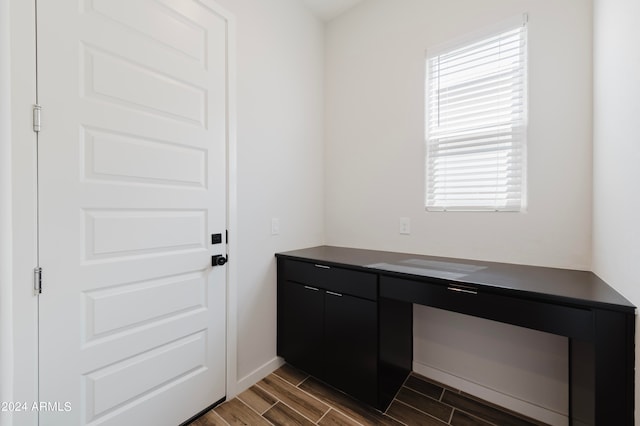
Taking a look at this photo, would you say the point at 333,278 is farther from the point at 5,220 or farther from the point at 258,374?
the point at 5,220

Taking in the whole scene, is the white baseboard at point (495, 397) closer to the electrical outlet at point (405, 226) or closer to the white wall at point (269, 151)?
the electrical outlet at point (405, 226)

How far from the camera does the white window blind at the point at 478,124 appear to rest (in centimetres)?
169

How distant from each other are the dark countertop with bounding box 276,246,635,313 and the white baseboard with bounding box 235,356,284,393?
2.75 feet

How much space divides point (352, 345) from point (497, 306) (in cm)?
88

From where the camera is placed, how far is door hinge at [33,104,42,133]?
1.08 m

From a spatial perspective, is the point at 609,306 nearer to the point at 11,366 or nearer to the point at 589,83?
the point at 589,83

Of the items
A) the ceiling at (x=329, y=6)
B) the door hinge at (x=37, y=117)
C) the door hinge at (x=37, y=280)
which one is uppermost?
the ceiling at (x=329, y=6)

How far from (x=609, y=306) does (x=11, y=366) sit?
227 cm

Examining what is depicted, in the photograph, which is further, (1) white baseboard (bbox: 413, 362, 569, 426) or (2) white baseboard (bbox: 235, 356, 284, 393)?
(2) white baseboard (bbox: 235, 356, 284, 393)

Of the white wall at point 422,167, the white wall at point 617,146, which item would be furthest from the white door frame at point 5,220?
the white wall at point 617,146

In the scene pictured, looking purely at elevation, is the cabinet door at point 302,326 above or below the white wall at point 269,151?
below

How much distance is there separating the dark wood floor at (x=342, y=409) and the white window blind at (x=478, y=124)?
50.3 inches

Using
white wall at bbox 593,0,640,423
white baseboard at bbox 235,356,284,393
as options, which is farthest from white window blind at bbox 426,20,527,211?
white baseboard at bbox 235,356,284,393

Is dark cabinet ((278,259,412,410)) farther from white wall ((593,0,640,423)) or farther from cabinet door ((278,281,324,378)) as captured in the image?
white wall ((593,0,640,423))
